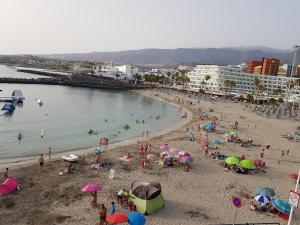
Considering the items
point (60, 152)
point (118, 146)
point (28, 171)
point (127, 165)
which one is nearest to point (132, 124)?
point (118, 146)

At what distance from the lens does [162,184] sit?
20047 mm

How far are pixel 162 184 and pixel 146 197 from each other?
4292mm

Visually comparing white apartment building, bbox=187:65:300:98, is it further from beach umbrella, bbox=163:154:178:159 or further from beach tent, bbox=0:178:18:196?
beach tent, bbox=0:178:18:196

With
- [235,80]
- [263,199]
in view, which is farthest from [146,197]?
[235,80]

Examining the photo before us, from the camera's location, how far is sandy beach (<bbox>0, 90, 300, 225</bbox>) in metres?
15.6

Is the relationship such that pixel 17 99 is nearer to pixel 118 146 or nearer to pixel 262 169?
pixel 118 146

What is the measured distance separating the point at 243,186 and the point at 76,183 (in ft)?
35.2

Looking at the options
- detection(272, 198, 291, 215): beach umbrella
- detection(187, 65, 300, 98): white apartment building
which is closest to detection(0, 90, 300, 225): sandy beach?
detection(272, 198, 291, 215): beach umbrella

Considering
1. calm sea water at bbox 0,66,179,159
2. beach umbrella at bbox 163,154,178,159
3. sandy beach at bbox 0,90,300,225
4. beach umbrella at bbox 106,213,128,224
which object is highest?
beach umbrella at bbox 106,213,128,224

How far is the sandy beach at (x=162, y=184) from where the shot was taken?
51.3 feet

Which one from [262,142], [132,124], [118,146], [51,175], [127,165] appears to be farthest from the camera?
[132,124]

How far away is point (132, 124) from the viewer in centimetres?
4550

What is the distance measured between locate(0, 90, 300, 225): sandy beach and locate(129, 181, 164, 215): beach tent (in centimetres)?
41

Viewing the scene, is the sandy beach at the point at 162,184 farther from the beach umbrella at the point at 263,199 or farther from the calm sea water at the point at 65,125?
the calm sea water at the point at 65,125
